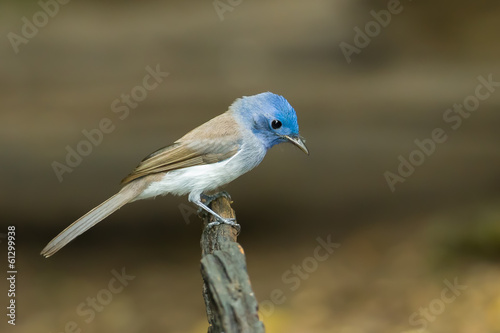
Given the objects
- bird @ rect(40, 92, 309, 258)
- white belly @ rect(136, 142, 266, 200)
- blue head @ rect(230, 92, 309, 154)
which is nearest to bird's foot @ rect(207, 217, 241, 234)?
bird @ rect(40, 92, 309, 258)

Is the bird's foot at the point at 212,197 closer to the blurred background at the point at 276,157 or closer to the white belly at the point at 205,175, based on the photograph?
the white belly at the point at 205,175

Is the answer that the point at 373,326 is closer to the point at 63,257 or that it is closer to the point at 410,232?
the point at 410,232

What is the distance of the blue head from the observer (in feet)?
13.2

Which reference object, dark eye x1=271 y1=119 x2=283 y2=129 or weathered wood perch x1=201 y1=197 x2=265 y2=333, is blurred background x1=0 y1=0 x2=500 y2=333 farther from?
weathered wood perch x1=201 y1=197 x2=265 y2=333

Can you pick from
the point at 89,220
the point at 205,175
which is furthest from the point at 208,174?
the point at 89,220

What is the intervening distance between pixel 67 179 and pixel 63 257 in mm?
1009

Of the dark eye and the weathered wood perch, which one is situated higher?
the dark eye

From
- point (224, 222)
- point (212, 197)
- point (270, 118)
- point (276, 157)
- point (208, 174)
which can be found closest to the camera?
point (224, 222)

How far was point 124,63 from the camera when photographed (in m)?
5.81

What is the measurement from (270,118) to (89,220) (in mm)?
1278

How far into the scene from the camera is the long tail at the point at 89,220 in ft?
12.0

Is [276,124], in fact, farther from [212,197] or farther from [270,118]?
[212,197]

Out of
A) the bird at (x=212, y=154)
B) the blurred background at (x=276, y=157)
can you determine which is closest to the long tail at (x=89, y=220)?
the bird at (x=212, y=154)

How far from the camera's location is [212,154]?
4.20 m
